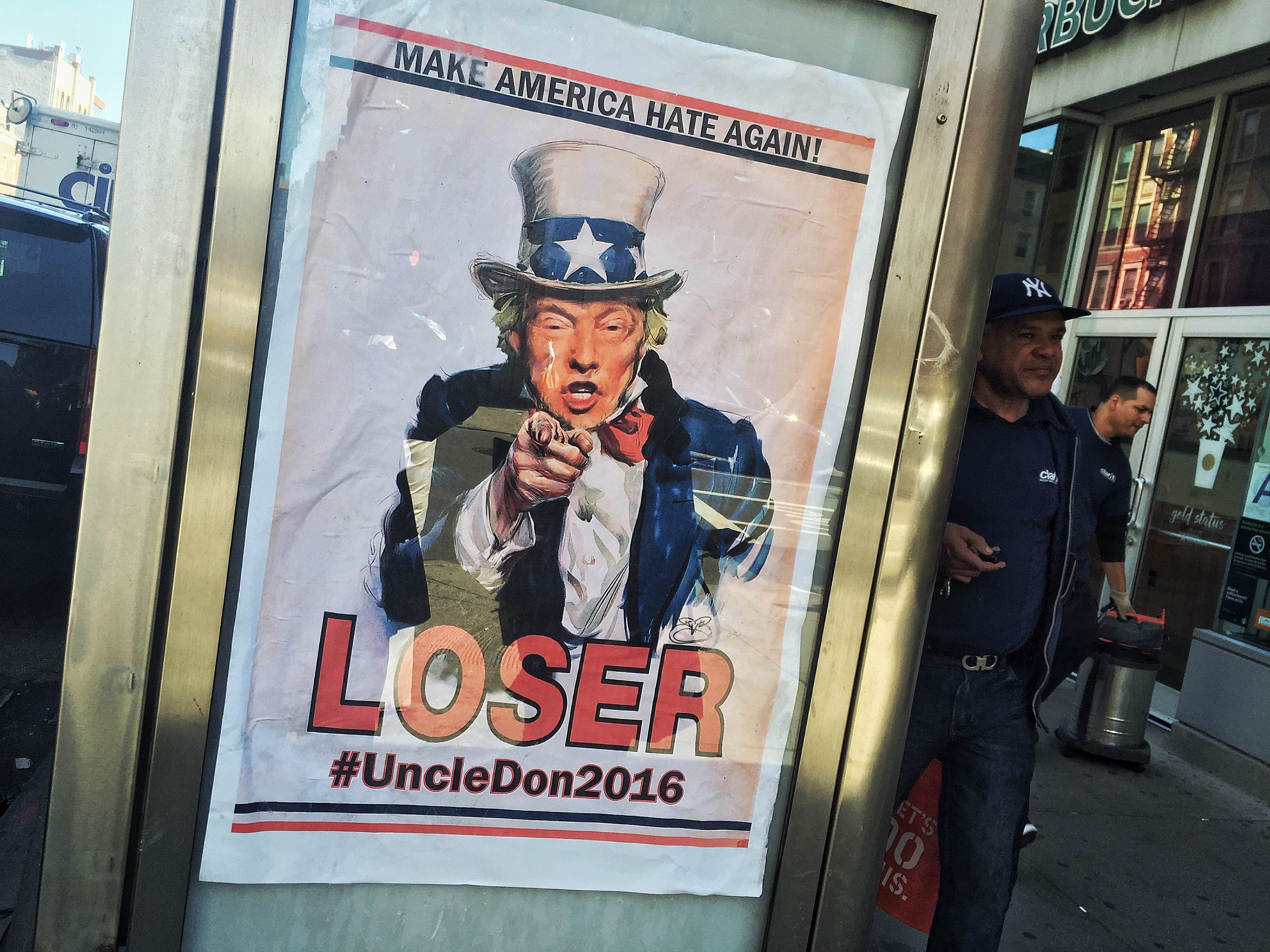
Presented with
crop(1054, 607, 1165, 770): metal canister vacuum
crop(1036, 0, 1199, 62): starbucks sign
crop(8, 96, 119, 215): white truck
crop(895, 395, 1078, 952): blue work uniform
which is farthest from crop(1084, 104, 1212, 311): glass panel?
crop(8, 96, 119, 215): white truck

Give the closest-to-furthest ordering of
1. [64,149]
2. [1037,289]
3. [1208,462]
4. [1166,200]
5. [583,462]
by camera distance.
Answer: [583,462] < [1037,289] < [1208,462] < [1166,200] < [64,149]

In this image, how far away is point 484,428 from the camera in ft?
5.14

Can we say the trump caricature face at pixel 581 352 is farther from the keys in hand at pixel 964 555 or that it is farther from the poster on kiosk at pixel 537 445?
the keys in hand at pixel 964 555

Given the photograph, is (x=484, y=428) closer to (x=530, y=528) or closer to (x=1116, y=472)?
(x=530, y=528)

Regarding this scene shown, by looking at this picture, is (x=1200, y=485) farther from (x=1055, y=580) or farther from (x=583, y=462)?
(x=583, y=462)

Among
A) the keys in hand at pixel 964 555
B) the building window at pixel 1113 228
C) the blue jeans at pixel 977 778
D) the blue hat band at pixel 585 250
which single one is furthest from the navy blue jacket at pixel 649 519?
the building window at pixel 1113 228

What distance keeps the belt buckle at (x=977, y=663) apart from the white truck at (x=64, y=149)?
11341 millimetres

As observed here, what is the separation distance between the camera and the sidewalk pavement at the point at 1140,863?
3828mm

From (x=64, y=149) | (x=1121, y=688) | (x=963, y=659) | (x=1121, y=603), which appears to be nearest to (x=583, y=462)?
(x=963, y=659)

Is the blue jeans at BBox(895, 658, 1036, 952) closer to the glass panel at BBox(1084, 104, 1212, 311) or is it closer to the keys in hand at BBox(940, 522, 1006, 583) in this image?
the keys in hand at BBox(940, 522, 1006, 583)

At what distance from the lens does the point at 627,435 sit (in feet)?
5.33

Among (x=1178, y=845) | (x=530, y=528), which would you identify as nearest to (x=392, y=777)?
(x=530, y=528)

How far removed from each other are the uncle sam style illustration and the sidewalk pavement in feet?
8.82

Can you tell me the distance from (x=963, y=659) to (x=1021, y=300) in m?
0.94
